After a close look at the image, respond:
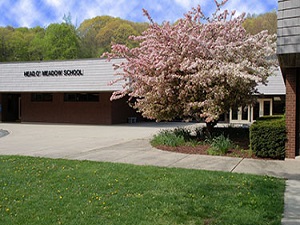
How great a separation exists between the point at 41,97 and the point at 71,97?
3.42 m

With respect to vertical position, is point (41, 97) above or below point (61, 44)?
below

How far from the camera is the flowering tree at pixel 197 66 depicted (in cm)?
1130

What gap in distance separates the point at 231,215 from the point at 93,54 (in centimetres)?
6358

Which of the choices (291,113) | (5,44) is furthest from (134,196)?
(5,44)

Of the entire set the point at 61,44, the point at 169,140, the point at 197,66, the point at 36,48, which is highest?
the point at 61,44

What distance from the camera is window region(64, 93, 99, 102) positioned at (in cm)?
2872

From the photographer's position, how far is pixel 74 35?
69688 mm

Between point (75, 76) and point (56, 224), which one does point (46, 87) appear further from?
point (56, 224)

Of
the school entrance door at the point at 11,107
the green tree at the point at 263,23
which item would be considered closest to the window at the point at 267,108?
the green tree at the point at 263,23

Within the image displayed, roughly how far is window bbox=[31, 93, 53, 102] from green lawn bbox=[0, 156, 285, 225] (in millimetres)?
23444

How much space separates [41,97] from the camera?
102ft

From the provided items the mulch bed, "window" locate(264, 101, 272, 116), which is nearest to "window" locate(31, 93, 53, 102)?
"window" locate(264, 101, 272, 116)

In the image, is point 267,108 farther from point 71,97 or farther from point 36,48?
point 36,48

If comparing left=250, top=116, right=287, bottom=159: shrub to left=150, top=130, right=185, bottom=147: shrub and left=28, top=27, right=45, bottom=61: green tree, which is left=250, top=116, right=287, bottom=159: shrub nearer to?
left=150, top=130, right=185, bottom=147: shrub
